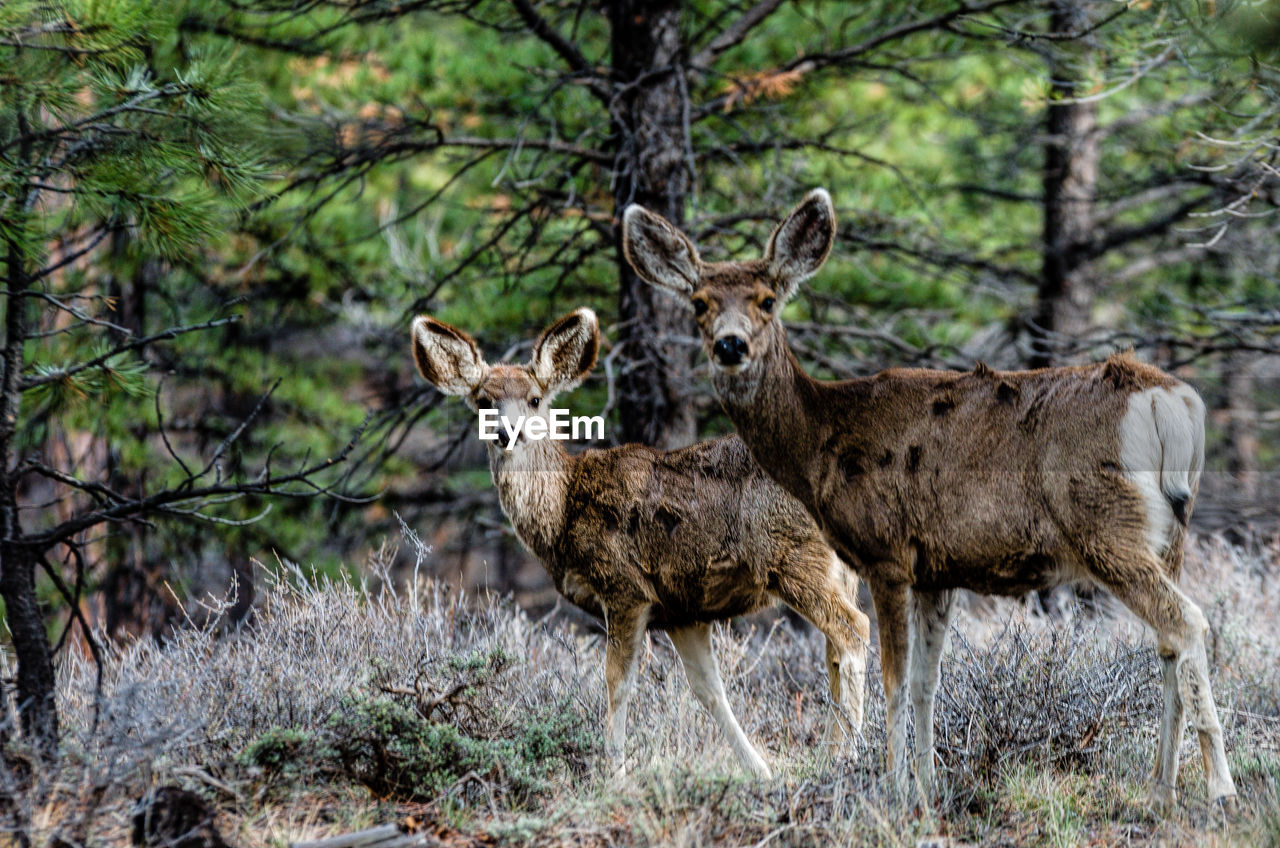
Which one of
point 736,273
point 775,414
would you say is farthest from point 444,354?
point 775,414

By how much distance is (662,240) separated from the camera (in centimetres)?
557

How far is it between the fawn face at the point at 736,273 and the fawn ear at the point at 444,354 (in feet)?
3.32

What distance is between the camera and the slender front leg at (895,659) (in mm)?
5023

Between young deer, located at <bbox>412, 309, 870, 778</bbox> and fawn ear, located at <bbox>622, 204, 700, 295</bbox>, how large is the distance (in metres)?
0.54

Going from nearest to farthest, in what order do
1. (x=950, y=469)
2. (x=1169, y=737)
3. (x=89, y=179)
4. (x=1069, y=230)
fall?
(x=1169, y=737) → (x=950, y=469) → (x=89, y=179) → (x=1069, y=230)

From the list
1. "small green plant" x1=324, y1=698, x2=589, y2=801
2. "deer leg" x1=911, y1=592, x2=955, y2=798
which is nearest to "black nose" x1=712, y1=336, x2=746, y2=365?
"deer leg" x1=911, y1=592, x2=955, y2=798

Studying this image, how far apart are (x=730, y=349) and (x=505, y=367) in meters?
1.53

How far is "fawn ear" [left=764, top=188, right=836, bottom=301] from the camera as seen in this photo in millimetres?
5363

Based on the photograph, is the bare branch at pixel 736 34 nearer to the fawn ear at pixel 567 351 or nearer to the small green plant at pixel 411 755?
the fawn ear at pixel 567 351

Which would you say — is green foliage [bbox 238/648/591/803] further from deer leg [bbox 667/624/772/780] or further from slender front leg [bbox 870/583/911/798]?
slender front leg [bbox 870/583/911/798]

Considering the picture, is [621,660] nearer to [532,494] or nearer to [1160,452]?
[532,494]

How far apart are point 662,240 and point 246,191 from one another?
203 centimetres

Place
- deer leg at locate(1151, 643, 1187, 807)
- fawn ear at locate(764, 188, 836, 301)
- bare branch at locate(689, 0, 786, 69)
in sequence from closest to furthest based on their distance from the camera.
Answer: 1. deer leg at locate(1151, 643, 1187, 807)
2. fawn ear at locate(764, 188, 836, 301)
3. bare branch at locate(689, 0, 786, 69)

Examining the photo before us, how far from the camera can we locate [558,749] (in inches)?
228
